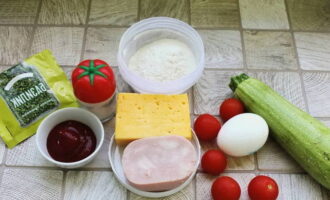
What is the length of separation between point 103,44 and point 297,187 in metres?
0.58

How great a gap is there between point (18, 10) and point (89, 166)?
494 millimetres

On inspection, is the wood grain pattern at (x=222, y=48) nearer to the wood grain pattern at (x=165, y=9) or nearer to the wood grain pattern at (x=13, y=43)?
the wood grain pattern at (x=165, y=9)

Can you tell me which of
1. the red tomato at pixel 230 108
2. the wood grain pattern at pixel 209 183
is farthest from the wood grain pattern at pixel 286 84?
the wood grain pattern at pixel 209 183

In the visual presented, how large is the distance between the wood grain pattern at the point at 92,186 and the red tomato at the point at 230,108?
282 mm

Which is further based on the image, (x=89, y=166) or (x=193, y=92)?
(x=193, y=92)

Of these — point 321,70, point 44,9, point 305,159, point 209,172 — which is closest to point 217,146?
point 209,172

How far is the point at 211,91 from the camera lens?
1026mm

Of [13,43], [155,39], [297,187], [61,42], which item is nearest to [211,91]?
[155,39]

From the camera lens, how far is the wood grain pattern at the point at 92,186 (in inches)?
35.0

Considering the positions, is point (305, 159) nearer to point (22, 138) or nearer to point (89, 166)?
point (89, 166)

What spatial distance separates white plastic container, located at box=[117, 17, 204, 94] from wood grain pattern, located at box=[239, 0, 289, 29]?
0.63 feet

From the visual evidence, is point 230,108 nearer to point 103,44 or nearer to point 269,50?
point 269,50

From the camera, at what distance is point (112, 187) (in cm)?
90

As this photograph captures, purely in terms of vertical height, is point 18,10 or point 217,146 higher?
point 18,10
